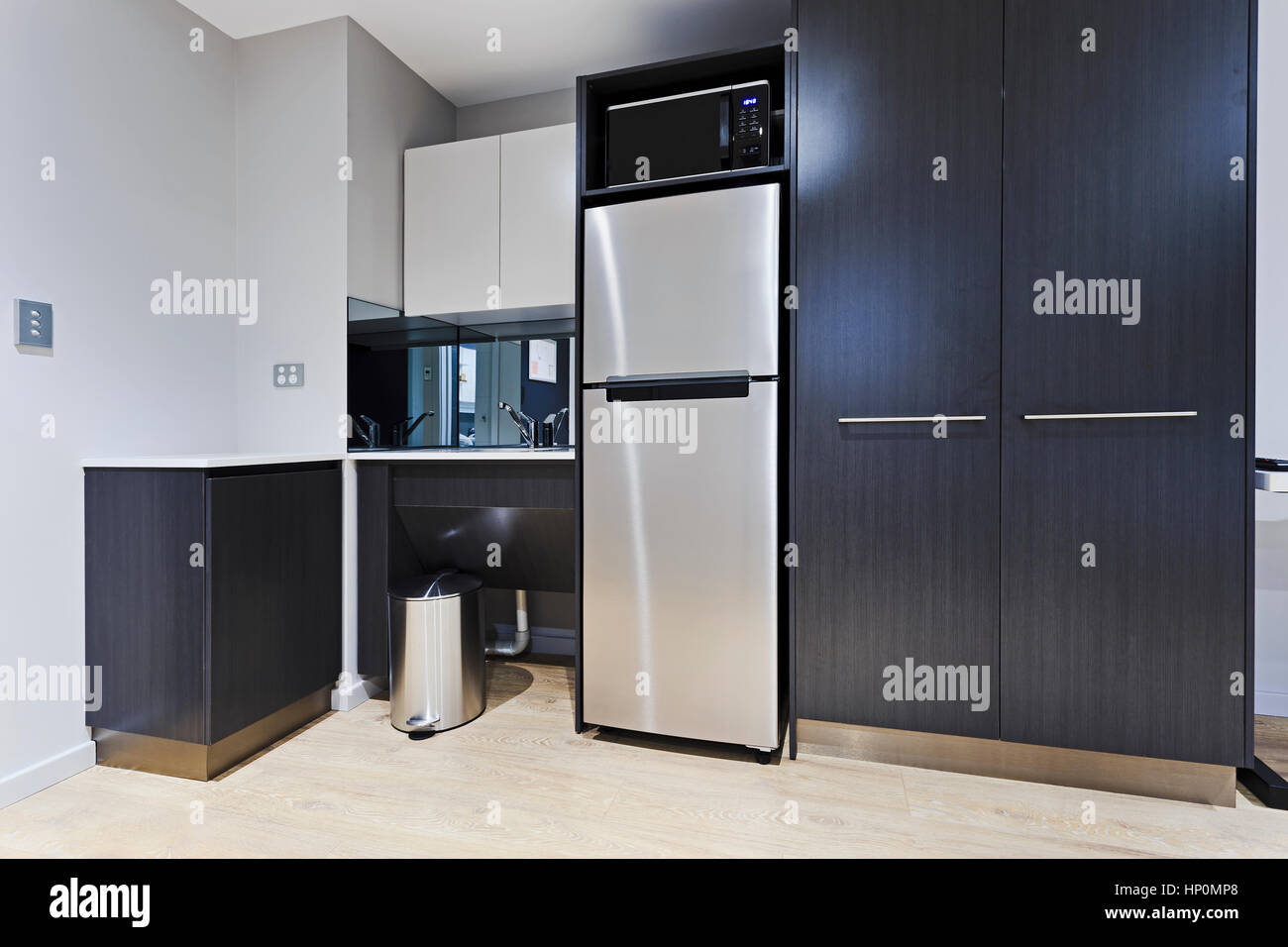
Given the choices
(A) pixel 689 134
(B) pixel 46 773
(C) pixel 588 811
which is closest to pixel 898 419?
(A) pixel 689 134

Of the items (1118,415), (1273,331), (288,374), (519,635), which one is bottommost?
(519,635)

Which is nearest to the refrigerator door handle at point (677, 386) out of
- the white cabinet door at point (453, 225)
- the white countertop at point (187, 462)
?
the white cabinet door at point (453, 225)

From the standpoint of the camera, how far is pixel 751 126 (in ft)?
6.55

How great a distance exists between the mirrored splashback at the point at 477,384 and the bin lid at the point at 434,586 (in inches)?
26.7

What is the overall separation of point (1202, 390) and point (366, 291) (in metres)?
2.56

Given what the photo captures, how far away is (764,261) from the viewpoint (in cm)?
187

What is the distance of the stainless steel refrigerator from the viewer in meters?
1.89

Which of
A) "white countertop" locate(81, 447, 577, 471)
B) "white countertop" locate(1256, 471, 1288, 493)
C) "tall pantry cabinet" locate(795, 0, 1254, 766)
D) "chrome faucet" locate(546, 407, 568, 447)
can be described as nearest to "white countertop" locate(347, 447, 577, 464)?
"white countertop" locate(81, 447, 577, 471)

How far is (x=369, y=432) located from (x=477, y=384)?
0.53m

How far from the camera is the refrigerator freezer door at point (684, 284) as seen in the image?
1.87 m

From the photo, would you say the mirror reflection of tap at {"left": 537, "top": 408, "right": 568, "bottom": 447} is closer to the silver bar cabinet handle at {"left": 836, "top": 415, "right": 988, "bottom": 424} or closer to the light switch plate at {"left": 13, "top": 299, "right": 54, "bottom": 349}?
the silver bar cabinet handle at {"left": 836, "top": 415, "right": 988, "bottom": 424}

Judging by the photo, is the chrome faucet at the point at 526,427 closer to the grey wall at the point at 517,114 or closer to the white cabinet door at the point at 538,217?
the white cabinet door at the point at 538,217

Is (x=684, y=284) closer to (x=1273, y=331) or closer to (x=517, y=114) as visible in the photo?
(x=517, y=114)
